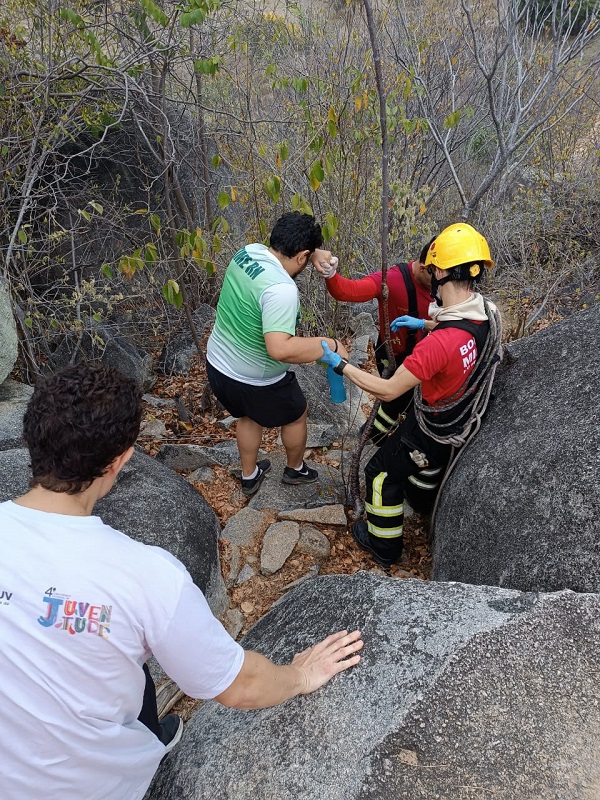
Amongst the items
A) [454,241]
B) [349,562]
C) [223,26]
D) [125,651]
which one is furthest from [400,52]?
[125,651]

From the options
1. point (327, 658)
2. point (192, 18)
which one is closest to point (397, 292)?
point (192, 18)

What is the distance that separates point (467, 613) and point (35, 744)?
3.99 feet

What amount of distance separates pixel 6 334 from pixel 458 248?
3516mm

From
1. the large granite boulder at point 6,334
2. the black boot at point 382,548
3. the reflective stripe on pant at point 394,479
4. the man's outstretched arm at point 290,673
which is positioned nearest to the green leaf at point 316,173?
the reflective stripe on pant at point 394,479

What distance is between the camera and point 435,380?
265 centimetres

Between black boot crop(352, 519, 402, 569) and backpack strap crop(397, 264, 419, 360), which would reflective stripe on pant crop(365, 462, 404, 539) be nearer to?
black boot crop(352, 519, 402, 569)

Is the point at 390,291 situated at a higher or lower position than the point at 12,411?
higher

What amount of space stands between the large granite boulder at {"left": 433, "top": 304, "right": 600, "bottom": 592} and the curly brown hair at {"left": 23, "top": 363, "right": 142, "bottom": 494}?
Answer: 1504mm

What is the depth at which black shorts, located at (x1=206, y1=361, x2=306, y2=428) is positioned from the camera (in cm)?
337

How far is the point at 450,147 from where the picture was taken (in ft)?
21.3

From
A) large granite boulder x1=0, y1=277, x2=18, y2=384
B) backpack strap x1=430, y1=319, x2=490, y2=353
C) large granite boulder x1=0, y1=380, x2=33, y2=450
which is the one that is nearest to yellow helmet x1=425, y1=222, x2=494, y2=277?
backpack strap x1=430, y1=319, x2=490, y2=353

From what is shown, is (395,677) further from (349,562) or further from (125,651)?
(349,562)

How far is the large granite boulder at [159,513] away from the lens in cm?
287

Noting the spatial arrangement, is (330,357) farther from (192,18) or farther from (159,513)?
(192,18)
